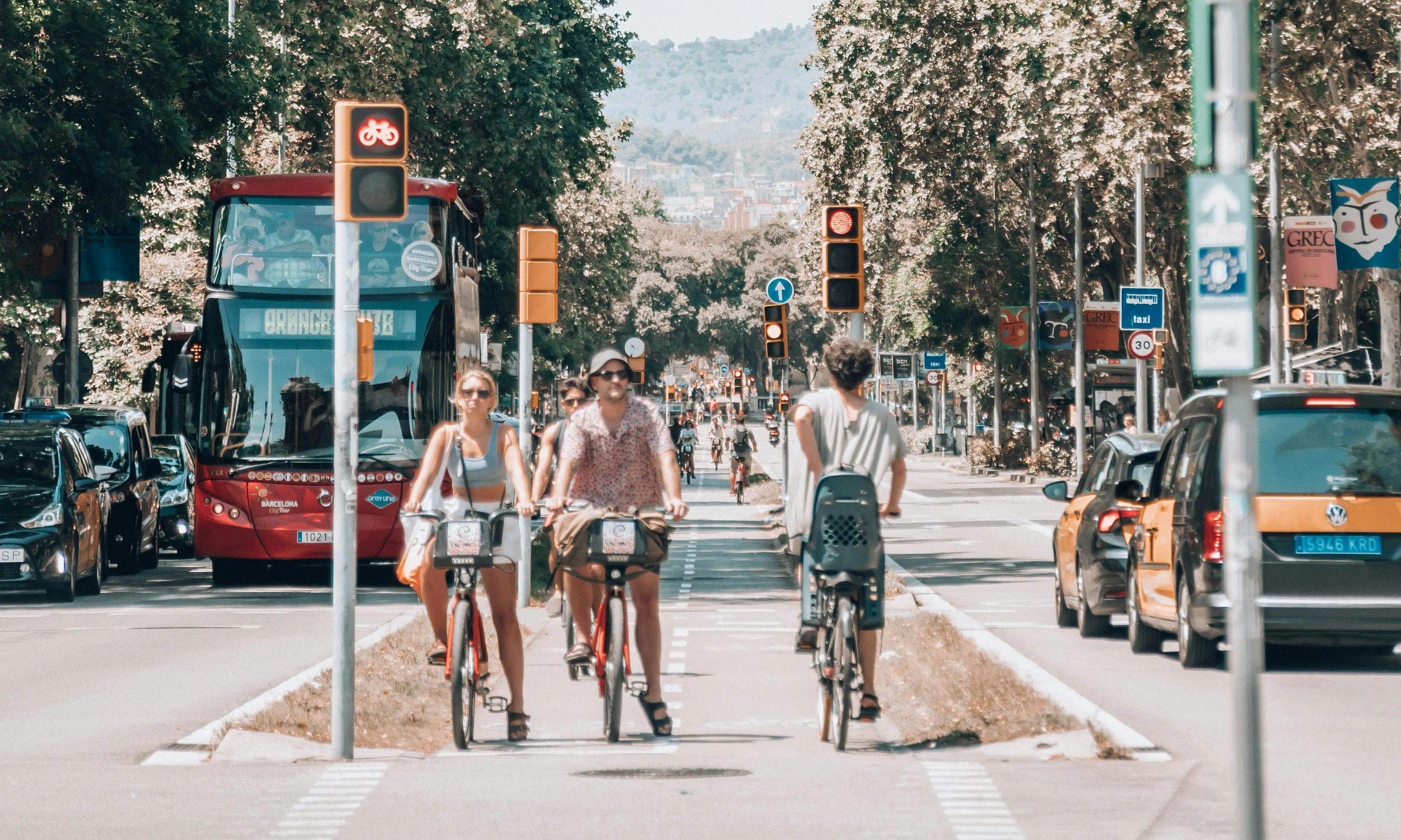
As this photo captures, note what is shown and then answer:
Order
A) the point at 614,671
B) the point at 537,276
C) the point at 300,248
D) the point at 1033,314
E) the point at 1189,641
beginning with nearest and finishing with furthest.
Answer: the point at 614,671 → the point at 1189,641 → the point at 537,276 → the point at 300,248 → the point at 1033,314

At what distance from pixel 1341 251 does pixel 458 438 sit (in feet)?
59.7

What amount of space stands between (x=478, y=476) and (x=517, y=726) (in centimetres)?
126

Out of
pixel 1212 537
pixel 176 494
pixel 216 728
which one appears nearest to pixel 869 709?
pixel 216 728

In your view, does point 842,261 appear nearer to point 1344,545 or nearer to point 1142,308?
point 1344,545

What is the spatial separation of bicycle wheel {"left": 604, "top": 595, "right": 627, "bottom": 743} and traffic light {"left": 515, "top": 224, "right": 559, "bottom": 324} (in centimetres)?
833

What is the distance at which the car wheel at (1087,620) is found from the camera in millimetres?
15727

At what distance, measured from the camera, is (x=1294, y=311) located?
1415 inches

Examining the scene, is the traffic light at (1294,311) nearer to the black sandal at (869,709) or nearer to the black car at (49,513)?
the black car at (49,513)

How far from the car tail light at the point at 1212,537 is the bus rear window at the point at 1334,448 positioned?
414mm

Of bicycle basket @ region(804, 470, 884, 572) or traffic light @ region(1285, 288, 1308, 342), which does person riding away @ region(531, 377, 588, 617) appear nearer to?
bicycle basket @ region(804, 470, 884, 572)

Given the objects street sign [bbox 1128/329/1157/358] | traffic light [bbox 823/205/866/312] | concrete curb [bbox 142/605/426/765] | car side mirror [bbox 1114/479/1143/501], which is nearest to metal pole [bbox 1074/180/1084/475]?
street sign [bbox 1128/329/1157/358]

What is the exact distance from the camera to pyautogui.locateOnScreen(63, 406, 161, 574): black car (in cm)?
2572

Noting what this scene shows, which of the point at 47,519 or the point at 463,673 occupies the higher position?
the point at 47,519

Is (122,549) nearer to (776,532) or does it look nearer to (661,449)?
(776,532)
